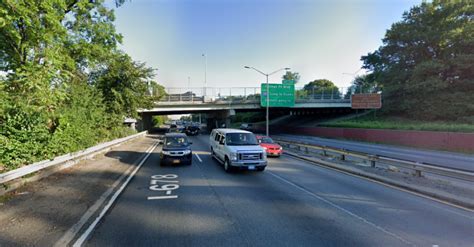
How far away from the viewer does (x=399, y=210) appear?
6.03 meters

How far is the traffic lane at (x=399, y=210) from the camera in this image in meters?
4.66

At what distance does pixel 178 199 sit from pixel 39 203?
3439 mm

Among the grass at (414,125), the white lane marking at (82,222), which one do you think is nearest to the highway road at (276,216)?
the white lane marking at (82,222)

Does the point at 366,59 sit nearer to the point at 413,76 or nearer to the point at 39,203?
the point at 413,76

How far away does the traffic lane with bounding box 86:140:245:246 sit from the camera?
4.37 metres

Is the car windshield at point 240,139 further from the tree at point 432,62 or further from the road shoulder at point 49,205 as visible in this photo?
the tree at point 432,62

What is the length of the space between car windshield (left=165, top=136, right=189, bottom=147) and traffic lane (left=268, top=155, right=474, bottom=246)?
19.3 feet

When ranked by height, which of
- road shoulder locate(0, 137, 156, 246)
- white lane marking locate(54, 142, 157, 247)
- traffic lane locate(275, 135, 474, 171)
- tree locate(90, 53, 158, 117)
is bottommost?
traffic lane locate(275, 135, 474, 171)

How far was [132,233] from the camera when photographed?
466 centimetres

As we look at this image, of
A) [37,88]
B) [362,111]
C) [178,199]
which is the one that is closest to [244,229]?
[178,199]

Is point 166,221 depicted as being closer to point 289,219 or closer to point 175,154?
point 289,219

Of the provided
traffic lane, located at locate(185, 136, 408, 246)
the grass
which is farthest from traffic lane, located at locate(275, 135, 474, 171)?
traffic lane, located at locate(185, 136, 408, 246)

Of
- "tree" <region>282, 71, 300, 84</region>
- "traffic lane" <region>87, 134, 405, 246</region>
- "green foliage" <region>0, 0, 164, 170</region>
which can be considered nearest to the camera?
"traffic lane" <region>87, 134, 405, 246</region>

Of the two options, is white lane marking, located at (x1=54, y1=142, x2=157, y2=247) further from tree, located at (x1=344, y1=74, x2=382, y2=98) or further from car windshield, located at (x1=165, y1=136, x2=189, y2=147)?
tree, located at (x1=344, y1=74, x2=382, y2=98)
